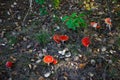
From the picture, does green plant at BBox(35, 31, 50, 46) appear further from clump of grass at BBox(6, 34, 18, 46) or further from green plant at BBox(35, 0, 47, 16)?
green plant at BBox(35, 0, 47, 16)

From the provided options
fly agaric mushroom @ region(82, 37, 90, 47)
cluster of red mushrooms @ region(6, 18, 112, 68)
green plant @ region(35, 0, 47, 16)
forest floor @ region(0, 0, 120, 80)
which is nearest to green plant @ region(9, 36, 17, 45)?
forest floor @ region(0, 0, 120, 80)

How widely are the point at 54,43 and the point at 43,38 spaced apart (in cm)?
19

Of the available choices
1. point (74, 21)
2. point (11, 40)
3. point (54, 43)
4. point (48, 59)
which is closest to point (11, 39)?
point (11, 40)

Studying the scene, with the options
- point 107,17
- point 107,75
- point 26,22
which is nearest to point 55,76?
point 107,75

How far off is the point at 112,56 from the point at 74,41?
0.60 m

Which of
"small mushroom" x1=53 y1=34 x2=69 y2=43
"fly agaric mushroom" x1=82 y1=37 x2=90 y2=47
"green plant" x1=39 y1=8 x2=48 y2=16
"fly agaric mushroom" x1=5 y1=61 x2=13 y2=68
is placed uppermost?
"green plant" x1=39 y1=8 x2=48 y2=16

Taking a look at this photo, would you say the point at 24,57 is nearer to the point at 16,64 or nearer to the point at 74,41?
the point at 16,64

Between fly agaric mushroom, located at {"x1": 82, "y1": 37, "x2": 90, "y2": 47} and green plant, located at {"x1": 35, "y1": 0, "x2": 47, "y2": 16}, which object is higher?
green plant, located at {"x1": 35, "y1": 0, "x2": 47, "y2": 16}

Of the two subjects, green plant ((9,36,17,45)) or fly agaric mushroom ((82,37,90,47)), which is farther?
green plant ((9,36,17,45))

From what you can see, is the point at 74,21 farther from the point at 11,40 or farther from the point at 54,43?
the point at 11,40

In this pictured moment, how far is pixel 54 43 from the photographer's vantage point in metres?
3.71

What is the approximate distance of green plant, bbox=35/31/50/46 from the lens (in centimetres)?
372

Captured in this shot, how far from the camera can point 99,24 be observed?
4.01 m

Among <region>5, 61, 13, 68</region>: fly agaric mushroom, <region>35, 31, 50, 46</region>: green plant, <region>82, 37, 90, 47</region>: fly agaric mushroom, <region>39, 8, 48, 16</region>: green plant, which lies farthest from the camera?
<region>39, 8, 48, 16</region>: green plant
